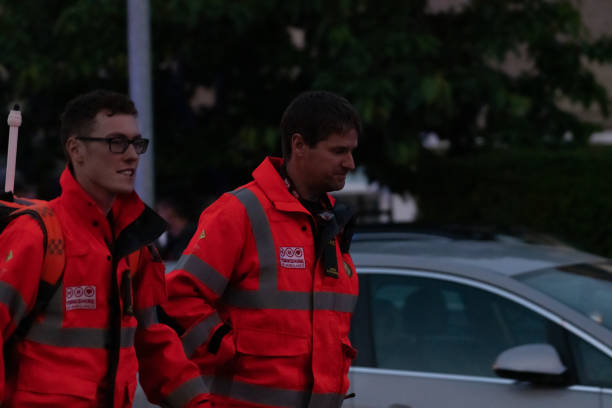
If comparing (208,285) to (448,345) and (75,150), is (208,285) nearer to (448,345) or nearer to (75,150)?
(75,150)

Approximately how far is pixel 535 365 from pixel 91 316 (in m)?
1.82

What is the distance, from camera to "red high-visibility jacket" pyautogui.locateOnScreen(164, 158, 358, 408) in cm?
251

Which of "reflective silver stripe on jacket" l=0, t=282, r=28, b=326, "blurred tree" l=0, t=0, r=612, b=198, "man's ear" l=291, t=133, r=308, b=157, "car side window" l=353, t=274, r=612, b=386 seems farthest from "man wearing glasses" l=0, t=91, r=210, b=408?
"blurred tree" l=0, t=0, r=612, b=198

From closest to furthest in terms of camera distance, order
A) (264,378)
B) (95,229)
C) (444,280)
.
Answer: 1. (95,229)
2. (264,378)
3. (444,280)

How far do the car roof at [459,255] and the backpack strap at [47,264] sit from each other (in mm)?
1953

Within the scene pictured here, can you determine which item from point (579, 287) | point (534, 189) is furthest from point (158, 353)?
point (534, 189)

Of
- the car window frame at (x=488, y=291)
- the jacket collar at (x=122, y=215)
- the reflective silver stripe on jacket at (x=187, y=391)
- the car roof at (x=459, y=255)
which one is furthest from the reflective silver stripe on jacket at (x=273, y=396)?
the car roof at (x=459, y=255)

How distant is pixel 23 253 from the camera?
2057 mm

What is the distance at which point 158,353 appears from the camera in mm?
2441

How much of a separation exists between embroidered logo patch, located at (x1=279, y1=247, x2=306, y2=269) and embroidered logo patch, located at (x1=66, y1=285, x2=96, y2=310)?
0.59m

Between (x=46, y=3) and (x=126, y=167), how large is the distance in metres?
6.94

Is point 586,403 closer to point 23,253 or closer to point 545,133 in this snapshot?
point 23,253

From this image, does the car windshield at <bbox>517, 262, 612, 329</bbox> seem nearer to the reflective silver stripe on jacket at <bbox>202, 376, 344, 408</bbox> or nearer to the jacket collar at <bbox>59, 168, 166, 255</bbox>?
the reflective silver stripe on jacket at <bbox>202, 376, 344, 408</bbox>

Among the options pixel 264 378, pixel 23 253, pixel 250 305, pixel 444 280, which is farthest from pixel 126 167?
pixel 444 280
